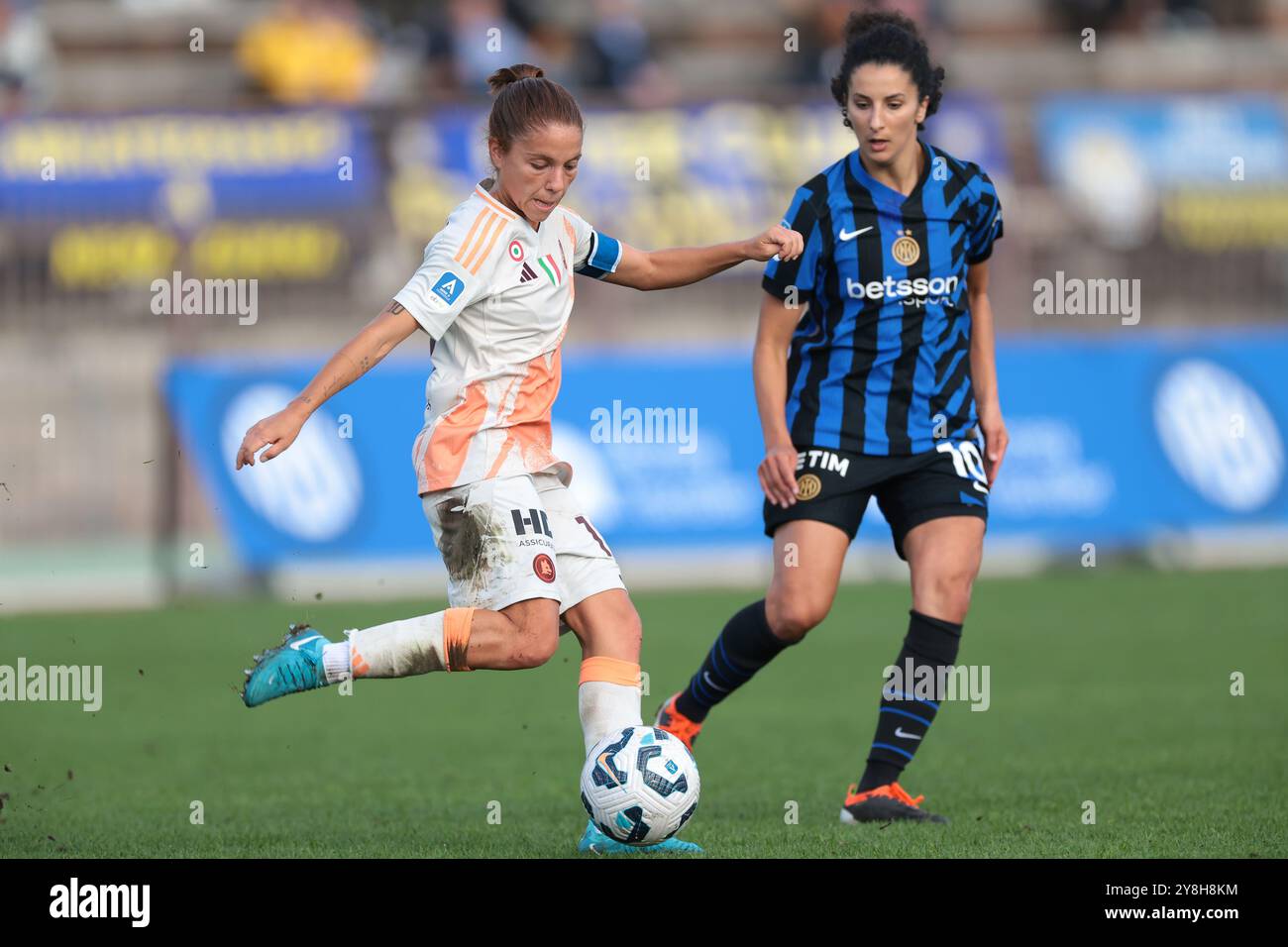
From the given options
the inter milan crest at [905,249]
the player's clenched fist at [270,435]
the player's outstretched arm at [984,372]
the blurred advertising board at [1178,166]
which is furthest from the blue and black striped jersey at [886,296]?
the blurred advertising board at [1178,166]

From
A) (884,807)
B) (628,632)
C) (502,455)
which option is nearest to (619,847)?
(628,632)

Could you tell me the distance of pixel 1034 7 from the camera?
19.8m

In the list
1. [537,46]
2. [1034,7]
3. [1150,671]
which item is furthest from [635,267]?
[1034,7]

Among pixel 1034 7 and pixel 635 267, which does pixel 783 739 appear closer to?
pixel 635 267

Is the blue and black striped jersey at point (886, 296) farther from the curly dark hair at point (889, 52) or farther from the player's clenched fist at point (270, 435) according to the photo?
the player's clenched fist at point (270, 435)

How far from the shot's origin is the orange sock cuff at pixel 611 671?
549 cm

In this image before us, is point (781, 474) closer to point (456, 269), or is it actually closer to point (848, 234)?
point (848, 234)

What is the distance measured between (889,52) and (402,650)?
91.6 inches

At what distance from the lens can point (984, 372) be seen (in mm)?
6363

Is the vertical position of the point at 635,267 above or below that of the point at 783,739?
above

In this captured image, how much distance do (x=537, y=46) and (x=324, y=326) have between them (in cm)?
426

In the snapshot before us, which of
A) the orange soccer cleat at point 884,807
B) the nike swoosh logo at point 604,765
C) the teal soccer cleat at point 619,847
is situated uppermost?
the nike swoosh logo at point 604,765

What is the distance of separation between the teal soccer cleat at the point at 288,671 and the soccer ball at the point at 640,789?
2.65ft

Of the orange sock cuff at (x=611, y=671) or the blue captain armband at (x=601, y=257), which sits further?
the blue captain armband at (x=601, y=257)
